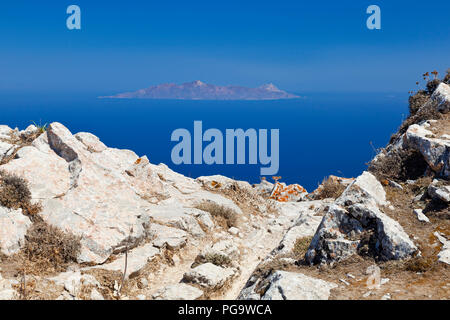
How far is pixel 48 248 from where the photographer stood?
9867mm

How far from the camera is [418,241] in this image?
296 inches

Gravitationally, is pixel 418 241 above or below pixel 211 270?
above

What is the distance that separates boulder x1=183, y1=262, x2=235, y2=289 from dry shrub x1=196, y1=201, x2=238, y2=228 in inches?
203

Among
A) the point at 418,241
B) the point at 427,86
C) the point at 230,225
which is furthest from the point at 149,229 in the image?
the point at 427,86

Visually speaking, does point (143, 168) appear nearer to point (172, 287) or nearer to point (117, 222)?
point (117, 222)

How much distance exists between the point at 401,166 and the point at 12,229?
12161 millimetres

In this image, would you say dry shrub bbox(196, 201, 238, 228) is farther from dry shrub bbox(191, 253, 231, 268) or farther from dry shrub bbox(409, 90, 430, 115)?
dry shrub bbox(409, 90, 430, 115)

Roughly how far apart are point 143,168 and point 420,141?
38.5 feet

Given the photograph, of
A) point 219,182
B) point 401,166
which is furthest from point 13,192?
point 401,166

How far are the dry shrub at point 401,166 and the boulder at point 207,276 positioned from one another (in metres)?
5.81

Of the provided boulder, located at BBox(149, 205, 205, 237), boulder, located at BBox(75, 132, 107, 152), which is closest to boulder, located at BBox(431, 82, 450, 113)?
boulder, located at BBox(149, 205, 205, 237)

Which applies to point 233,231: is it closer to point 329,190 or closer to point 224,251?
point 224,251

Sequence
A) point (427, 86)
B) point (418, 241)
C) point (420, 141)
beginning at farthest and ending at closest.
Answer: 1. point (427, 86)
2. point (420, 141)
3. point (418, 241)

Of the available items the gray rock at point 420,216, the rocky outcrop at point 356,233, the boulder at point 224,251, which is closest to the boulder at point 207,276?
the boulder at point 224,251
